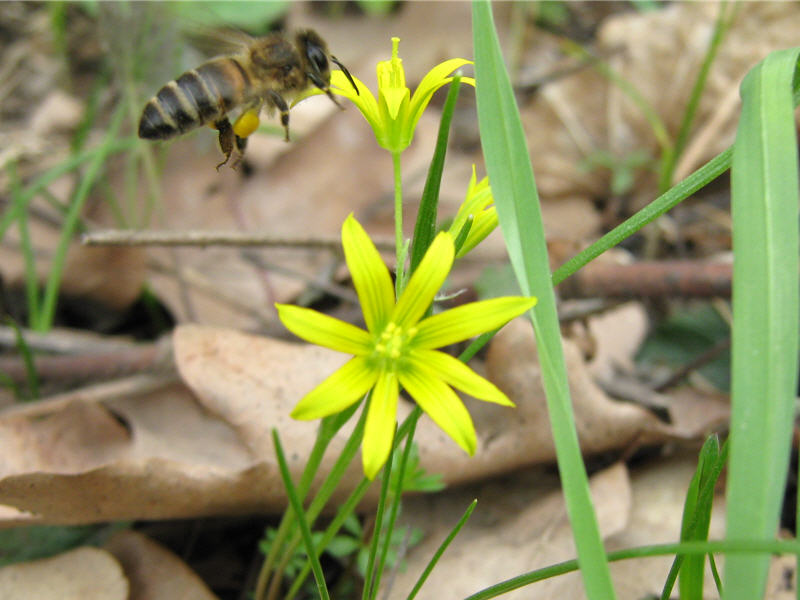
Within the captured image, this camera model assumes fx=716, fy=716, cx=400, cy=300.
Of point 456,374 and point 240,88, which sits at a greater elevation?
point 240,88

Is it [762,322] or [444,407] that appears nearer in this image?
[762,322]

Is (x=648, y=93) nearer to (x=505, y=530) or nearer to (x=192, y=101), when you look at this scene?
(x=505, y=530)

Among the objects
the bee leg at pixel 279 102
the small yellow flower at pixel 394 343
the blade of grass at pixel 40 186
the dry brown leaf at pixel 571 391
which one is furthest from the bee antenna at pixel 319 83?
the blade of grass at pixel 40 186

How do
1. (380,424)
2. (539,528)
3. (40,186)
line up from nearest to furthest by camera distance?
1. (380,424)
2. (539,528)
3. (40,186)

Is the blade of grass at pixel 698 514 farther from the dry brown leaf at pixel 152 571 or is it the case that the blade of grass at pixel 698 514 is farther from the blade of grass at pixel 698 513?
the dry brown leaf at pixel 152 571

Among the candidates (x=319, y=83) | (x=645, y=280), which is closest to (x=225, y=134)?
(x=319, y=83)

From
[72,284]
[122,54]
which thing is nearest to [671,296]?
[72,284]

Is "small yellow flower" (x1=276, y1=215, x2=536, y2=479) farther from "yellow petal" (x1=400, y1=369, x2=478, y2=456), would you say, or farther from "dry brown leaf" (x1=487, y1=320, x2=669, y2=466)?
"dry brown leaf" (x1=487, y1=320, x2=669, y2=466)
